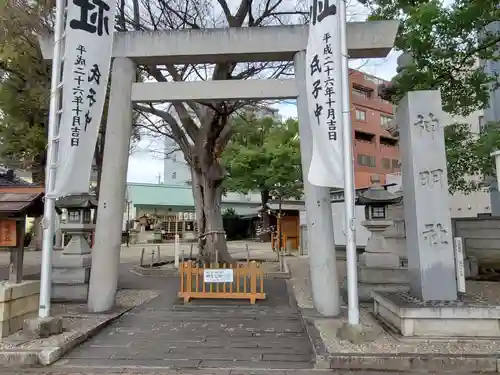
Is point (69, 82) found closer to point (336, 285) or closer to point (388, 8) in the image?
point (336, 285)

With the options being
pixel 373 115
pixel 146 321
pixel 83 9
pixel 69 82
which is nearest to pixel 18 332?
pixel 146 321

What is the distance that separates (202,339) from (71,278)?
469 centimetres

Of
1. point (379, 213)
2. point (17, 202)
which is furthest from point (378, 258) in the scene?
point (17, 202)

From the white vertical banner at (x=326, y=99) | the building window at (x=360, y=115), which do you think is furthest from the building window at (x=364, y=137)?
the white vertical banner at (x=326, y=99)

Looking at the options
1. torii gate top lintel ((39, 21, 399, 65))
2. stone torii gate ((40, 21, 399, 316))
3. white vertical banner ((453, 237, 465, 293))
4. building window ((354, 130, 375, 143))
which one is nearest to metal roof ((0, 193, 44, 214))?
stone torii gate ((40, 21, 399, 316))

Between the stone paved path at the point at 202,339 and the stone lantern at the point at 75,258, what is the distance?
5.99 feet

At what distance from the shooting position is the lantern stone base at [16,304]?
6.65 metres

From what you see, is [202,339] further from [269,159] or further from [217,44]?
[269,159]

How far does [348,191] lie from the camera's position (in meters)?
6.58

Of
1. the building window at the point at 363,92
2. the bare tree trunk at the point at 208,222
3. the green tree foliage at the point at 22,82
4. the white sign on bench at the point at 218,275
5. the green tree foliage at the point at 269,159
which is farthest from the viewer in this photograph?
the building window at the point at 363,92

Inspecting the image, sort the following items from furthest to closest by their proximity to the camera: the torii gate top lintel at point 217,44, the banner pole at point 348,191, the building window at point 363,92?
1. the building window at point 363,92
2. the torii gate top lintel at point 217,44
3. the banner pole at point 348,191

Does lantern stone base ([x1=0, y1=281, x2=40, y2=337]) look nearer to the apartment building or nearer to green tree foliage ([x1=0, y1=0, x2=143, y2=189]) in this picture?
green tree foliage ([x1=0, y1=0, x2=143, y2=189])

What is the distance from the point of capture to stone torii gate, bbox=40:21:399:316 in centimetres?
848

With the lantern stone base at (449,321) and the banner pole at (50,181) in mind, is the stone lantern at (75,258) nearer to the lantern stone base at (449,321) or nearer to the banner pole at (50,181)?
the banner pole at (50,181)
